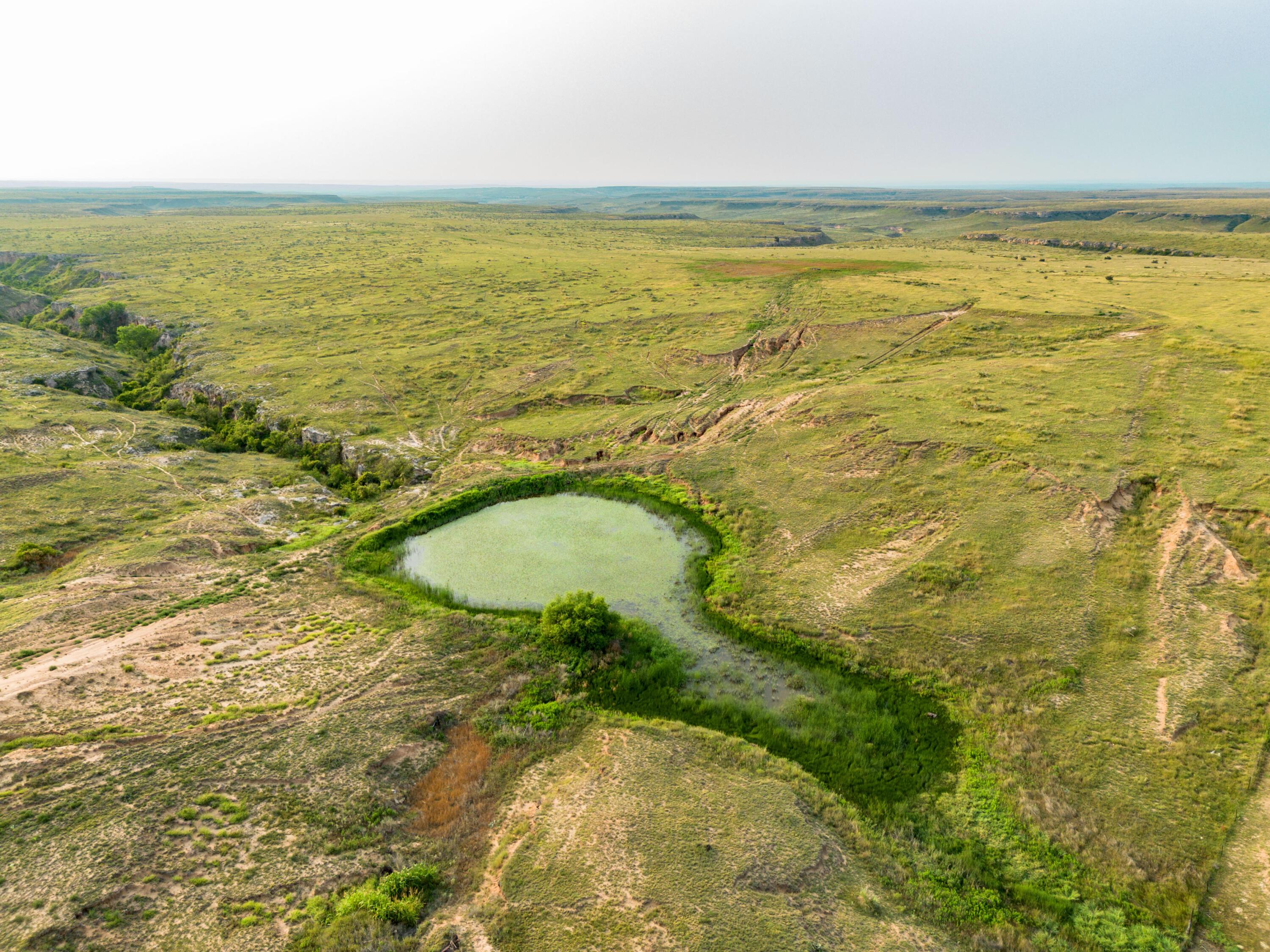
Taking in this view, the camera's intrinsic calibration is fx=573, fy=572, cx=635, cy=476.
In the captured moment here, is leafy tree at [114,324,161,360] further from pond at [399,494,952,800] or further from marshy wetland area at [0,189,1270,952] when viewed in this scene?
pond at [399,494,952,800]

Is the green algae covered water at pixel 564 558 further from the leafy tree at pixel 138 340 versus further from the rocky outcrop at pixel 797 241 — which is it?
the rocky outcrop at pixel 797 241

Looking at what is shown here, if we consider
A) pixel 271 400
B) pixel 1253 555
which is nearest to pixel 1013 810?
pixel 1253 555

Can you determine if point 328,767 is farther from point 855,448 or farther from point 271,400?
point 271,400

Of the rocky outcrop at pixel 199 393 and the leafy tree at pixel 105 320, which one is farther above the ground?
the leafy tree at pixel 105 320

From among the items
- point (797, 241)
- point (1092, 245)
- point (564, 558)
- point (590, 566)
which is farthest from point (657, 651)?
point (797, 241)

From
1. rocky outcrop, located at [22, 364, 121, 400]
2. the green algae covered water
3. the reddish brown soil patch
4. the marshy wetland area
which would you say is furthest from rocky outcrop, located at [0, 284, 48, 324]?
the reddish brown soil patch

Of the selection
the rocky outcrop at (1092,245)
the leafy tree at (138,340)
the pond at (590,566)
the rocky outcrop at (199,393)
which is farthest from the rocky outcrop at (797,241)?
the pond at (590,566)
